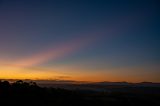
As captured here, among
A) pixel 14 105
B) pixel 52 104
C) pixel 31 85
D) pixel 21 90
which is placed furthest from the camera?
pixel 31 85

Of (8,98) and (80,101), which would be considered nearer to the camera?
(8,98)

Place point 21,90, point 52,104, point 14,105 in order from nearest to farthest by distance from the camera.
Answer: point 14,105 < point 52,104 < point 21,90

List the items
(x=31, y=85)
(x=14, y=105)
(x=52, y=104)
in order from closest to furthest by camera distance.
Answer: (x=14, y=105) < (x=52, y=104) < (x=31, y=85)

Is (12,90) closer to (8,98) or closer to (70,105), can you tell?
(8,98)

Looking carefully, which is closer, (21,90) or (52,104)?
(52,104)

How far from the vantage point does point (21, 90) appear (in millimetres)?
37656

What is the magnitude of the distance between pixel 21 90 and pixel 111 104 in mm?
16596

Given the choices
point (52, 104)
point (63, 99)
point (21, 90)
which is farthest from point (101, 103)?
point (21, 90)

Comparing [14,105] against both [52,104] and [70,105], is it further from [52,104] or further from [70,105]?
[70,105]

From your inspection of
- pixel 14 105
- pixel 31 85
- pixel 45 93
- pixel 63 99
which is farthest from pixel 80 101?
pixel 14 105

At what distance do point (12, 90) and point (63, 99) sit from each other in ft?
26.9

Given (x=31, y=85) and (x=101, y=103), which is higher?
(x=31, y=85)

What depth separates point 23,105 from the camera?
3175 cm

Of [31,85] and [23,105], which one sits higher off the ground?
[31,85]
